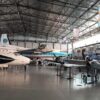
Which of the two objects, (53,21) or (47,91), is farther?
(53,21)

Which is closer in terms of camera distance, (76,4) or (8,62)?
(8,62)

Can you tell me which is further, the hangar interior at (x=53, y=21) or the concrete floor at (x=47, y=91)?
the hangar interior at (x=53, y=21)

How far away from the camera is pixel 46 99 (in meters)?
5.51

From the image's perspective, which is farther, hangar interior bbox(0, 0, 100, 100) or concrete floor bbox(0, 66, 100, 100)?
hangar interior bbox(0, 0, 100, 100)

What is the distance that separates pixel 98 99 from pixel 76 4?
13603mm

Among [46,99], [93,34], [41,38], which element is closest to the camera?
[46,99]

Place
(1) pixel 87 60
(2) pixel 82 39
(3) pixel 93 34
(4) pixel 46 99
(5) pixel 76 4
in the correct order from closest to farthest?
1. (4) pixel 46 99
2. (1) pixel 87 60
3. (5) pixel 76 4
4. (3) pixel 93 34
5. (2) pixel 82 39

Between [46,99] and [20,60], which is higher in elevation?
[20,60]

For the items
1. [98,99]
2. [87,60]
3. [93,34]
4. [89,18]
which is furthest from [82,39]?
[98,99]

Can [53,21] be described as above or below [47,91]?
above

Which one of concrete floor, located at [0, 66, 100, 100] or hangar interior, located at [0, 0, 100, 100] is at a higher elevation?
hangar interior, located at [0, 0, 100, 100]

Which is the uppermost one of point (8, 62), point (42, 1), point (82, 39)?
point (42, 1)

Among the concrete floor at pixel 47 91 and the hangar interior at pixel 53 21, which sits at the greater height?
the hangar interior at pixel 53 21

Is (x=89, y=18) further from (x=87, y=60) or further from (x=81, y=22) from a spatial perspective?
(x=87, y=60)
